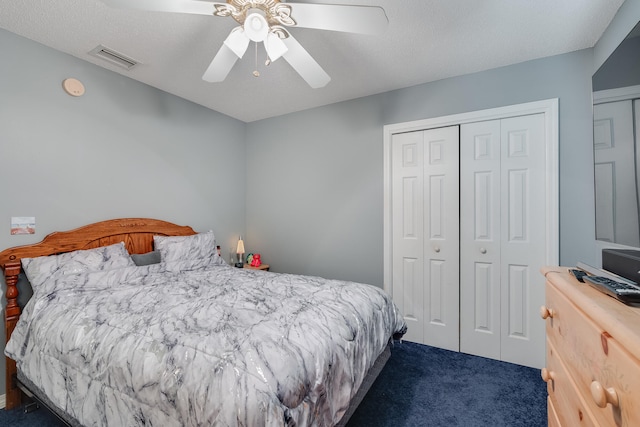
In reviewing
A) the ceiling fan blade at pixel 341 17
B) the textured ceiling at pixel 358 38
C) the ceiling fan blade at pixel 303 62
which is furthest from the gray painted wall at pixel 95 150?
the ceiling fan blade at pixel 341 17

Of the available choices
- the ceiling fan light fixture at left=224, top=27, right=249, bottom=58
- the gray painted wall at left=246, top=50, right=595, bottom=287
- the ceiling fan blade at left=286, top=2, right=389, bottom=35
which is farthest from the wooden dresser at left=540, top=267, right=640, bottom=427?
the ceiling fan light fixture at left=224, top=27, right=249, bottom=58

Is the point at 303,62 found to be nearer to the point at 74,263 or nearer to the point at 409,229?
the point at 409,229

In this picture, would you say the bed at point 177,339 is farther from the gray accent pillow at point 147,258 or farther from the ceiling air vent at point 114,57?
the ceiling air vent at point 114,57

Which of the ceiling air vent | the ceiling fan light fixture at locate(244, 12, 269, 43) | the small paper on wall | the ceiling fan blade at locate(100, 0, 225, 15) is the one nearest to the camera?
the ceiling fan blade at locate(100, 0, 225, 15)

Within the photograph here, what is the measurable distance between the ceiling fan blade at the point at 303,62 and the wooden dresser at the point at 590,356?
1.78 m

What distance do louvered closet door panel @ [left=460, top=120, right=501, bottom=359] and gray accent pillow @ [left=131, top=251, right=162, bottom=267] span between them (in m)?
2.86

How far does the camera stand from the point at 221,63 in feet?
6.46

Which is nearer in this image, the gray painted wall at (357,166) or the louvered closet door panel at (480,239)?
the gray painted wall at (357,166)

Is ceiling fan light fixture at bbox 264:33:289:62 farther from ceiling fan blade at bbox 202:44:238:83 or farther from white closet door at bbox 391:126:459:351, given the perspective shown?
white closet door at bbox 391:126:459:351

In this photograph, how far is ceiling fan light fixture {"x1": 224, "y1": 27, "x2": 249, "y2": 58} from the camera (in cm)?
169

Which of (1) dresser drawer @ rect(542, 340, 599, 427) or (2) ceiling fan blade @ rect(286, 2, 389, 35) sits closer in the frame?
(1) dresser drawer @ rect(542, 340, 599, 427)

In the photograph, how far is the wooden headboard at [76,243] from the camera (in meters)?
2.00

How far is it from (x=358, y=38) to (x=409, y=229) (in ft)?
5.98

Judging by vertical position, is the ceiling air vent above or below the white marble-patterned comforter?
above
